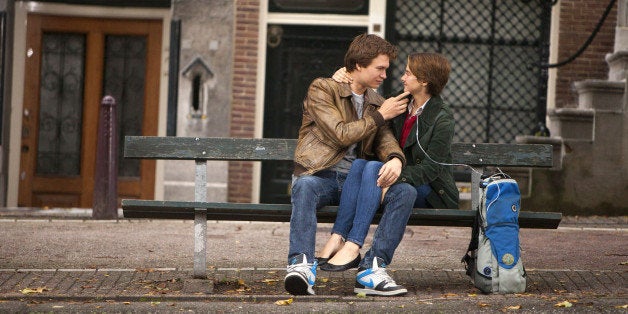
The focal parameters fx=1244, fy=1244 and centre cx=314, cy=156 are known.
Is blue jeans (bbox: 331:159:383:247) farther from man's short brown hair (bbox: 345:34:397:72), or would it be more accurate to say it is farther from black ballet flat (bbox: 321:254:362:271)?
man's short brown hair (bbox: 345:34:397:72)

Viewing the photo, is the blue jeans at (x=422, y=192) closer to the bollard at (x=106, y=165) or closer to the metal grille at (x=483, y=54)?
the bollard at (x=106, y=165)

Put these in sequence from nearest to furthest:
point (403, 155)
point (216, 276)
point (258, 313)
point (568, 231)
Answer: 1. point (258, 313)
2. point (403, 155)
3. point (216, 276)
4. point (568, 231)

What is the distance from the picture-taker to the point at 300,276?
652 cm

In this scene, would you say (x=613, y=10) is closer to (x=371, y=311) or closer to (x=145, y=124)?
(x=145, y=124)

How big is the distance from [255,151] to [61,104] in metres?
→ 8.15

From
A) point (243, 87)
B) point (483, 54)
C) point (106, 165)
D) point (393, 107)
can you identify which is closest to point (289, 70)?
point (243, 87)

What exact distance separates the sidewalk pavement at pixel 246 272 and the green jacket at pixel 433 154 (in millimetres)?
544

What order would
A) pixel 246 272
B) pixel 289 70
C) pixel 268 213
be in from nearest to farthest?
pixel 268 213 < pixel 246 272 < pixel 289 70

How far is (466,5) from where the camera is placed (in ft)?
48.0

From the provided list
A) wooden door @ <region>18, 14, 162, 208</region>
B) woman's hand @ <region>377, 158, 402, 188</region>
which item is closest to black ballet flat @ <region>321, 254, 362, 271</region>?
woman's hand @ <region>377, 158, 402, 188</region>

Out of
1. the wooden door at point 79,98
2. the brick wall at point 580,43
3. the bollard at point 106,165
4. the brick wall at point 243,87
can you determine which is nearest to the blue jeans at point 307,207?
the bollard at point 106,165

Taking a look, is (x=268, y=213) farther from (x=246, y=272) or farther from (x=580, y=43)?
(x=580, y=43)

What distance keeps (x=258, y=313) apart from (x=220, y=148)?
1.30 metres

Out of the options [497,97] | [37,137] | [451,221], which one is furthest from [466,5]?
[451,221]
